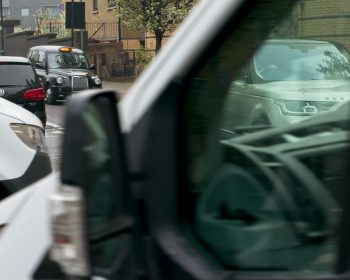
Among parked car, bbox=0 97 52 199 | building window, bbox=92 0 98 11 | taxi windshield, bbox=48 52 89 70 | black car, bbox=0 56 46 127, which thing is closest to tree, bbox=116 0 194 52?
taxi windshield, bbox=48 52 89 70

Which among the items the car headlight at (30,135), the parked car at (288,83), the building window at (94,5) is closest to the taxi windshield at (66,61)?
the building window at (94,5)

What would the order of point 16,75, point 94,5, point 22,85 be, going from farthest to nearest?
1. point 94,5
2. point 22,85
3. point 16,75

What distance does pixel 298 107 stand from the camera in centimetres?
202

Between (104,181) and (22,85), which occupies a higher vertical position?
(104,181)

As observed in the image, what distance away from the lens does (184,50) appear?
192cm

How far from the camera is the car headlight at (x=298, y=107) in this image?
79.1 inches

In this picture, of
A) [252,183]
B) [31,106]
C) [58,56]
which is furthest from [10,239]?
[58,56]

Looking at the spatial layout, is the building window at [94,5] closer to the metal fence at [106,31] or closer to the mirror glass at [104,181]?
the metal fence at [106,31]

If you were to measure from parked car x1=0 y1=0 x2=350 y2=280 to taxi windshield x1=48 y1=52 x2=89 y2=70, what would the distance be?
24.8m

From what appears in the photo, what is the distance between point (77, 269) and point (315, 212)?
1.86ft

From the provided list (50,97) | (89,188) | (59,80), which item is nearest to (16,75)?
(59,80)

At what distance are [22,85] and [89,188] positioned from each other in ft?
42.2

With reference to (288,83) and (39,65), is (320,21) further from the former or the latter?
(39,65)

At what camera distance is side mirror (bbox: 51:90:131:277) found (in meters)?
1.77
